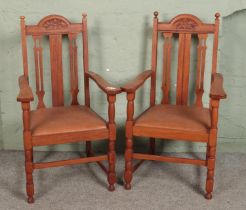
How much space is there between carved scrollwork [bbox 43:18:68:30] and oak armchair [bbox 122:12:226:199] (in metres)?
0.59

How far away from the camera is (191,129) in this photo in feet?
7.55

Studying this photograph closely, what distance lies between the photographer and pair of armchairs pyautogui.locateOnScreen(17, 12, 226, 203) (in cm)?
227

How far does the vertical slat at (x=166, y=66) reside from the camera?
8.79 ft

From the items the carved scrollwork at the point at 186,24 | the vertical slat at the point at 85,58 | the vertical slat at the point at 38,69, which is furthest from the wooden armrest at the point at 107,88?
the carved scrollwork at the point at 186,24

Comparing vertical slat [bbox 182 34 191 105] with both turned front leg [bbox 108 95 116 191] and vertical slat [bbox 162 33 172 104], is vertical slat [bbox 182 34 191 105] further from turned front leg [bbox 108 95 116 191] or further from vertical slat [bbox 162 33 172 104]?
turned front leg [bbox 108 95 116 191]

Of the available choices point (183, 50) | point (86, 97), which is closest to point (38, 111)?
point (86, 97)

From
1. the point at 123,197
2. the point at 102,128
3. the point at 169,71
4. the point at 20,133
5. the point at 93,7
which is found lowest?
the point at 123,197

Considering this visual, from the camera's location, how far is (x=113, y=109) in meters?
2.33

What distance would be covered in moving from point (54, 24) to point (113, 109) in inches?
27.8

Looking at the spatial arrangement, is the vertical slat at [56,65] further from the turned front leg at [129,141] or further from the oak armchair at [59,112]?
the turned front leg at [129,141]

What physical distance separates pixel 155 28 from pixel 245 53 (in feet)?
2.30

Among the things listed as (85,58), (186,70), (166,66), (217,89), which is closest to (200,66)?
(186,70)

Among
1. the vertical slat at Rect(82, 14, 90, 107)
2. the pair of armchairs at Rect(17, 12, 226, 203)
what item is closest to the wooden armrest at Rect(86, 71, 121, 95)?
the pair of armchairs at Rect(17, 12, 226, 203)

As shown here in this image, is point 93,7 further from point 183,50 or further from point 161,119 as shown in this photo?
point 161,119
